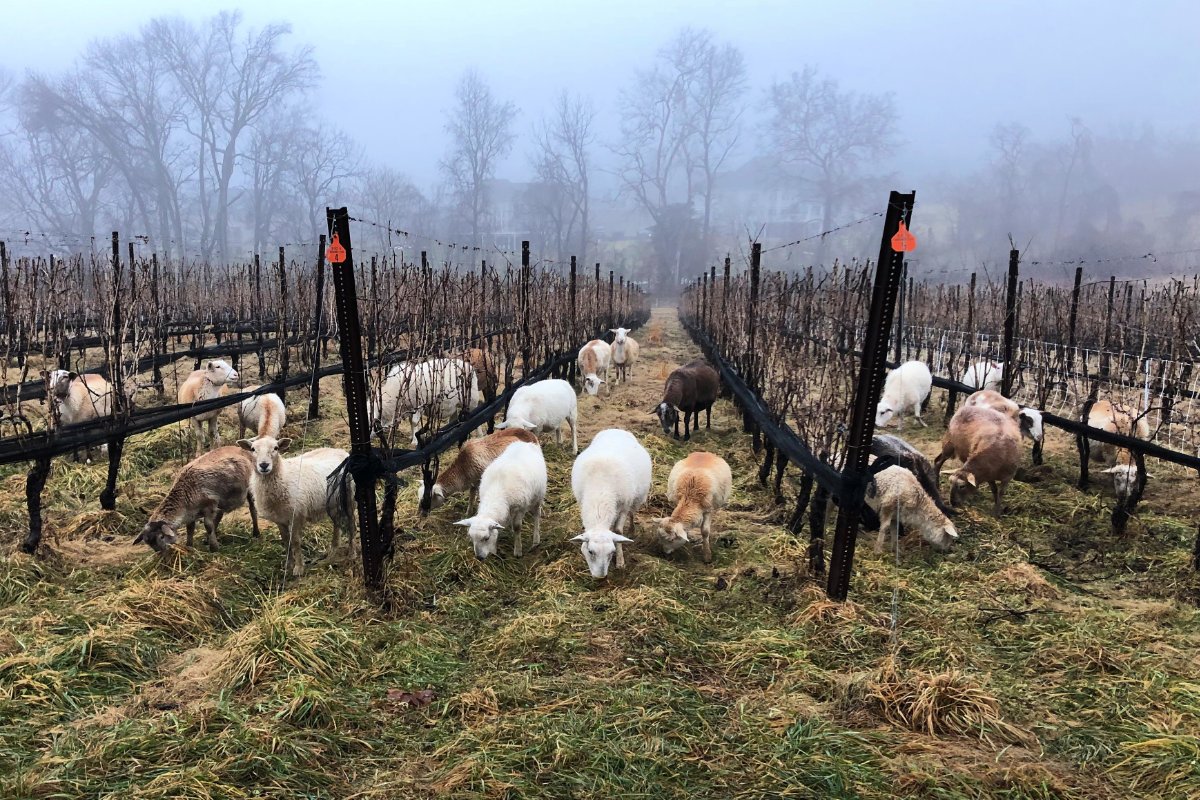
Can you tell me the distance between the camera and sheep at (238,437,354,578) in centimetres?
580

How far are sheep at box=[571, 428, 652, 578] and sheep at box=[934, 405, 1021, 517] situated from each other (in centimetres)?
381

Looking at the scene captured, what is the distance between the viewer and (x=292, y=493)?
588 centimetres

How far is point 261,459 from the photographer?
5719 mm

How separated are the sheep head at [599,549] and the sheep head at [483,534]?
829 mm

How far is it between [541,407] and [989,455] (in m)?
5.95

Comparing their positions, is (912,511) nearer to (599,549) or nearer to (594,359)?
(599,549)

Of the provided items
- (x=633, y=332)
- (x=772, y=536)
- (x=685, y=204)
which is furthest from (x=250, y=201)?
(x=772, y=536)

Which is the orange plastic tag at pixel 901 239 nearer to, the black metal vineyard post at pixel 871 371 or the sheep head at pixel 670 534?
the black metal vineyard post at pixel 871 371

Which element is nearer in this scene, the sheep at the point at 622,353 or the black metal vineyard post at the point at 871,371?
the black metal vineyard post at the point at 871,371

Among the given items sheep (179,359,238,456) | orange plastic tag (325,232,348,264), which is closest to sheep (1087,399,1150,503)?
orange plastic tag (325,232,348,264)

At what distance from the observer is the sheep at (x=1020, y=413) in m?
8.58

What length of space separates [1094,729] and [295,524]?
602 centimetres

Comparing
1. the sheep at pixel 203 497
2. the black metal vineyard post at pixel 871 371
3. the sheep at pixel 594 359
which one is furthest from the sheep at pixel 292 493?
the sheep at pixel 594 359

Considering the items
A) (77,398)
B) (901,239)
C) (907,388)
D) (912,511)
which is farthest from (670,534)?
(77,398)
